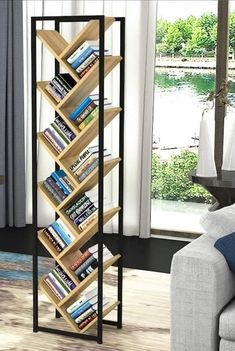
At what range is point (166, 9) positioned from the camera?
6098mm

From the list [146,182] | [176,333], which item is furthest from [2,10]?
[176,333]

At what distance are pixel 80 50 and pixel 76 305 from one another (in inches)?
52.0

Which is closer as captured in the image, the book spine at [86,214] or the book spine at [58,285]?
the book spine at [86,214]

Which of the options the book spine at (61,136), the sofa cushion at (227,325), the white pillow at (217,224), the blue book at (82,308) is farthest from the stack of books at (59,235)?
the sofa cushion at (227,325)

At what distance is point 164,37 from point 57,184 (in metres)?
2.45

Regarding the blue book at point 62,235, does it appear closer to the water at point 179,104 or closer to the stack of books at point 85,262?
the stack of books at point 85,262

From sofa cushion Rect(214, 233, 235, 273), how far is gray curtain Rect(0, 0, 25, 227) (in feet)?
10.5

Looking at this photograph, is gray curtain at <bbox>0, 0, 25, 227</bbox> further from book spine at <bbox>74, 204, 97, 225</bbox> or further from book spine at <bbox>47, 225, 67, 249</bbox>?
book spine at <bbox>74, 204, 97, 225</bbox>

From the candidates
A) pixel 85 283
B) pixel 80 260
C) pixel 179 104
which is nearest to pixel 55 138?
pixel 80 260

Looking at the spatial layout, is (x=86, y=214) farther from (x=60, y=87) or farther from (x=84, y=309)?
(x=60, y=87)

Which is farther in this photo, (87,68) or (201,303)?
(87,68)

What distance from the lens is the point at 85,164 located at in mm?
4000

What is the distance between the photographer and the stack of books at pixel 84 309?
410cm

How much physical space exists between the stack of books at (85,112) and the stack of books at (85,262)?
0.65 meters
